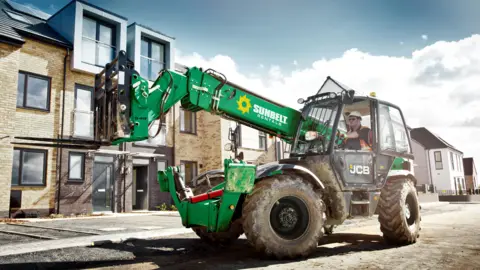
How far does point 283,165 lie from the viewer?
19.7 ft

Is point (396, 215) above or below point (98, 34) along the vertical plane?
below

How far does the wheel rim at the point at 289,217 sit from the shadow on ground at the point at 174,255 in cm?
48

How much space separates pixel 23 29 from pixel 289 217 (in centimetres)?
1580

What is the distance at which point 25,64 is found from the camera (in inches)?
637

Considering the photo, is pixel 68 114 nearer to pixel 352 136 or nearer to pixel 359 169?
pixel 352 136

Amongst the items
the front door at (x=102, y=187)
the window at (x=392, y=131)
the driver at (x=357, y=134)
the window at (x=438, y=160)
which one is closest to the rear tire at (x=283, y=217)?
the driver at (x=357, y=134)

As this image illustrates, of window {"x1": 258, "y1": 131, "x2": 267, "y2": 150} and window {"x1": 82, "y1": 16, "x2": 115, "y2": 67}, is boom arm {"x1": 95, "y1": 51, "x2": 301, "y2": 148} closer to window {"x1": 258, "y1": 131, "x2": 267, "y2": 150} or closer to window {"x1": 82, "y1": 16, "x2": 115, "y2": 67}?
window {"x1": 82, "y1": 16, "x2": 115, "y2": 67}

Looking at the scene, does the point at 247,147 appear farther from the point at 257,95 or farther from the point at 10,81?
the point at 257,95

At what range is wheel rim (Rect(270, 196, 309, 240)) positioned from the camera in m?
5.62

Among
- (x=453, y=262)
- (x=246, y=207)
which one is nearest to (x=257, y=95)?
(x=246, y=207)

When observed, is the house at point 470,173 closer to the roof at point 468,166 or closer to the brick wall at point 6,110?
the roof at point 468,166

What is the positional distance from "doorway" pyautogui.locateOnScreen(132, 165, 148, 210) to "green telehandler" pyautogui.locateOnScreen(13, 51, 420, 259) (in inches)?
571

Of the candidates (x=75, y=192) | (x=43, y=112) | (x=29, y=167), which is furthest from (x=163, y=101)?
(x=75, y=192)

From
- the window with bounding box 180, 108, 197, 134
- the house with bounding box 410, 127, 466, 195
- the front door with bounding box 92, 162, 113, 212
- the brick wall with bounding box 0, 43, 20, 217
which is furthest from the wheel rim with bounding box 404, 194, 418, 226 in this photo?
the house with bounding box 410, 127, 466, 195
